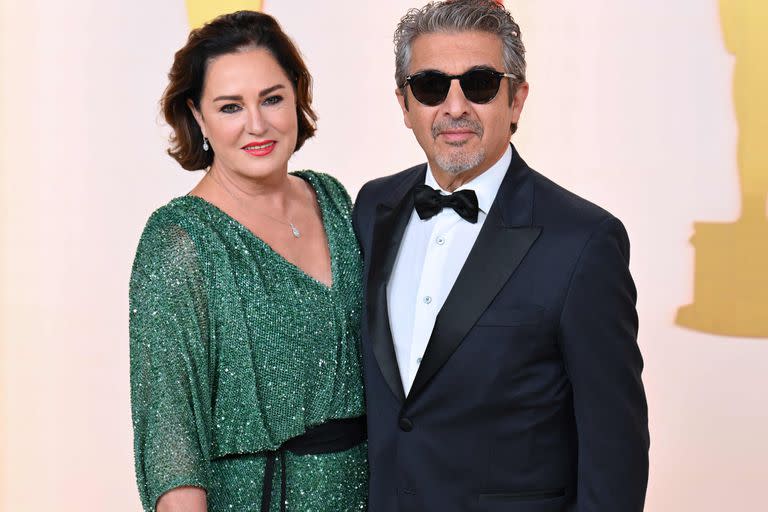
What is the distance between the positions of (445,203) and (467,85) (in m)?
0.24

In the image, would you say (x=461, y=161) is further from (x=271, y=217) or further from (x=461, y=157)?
(x=271, y=217)

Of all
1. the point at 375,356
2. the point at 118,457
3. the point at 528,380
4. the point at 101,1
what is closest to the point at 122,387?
the point at 118,457

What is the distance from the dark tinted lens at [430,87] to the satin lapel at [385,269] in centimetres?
22

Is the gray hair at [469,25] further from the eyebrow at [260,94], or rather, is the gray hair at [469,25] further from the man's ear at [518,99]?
the eyebrow at [260,94]

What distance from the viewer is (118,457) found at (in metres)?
4.02

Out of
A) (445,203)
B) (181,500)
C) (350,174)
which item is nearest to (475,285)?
(445,203)

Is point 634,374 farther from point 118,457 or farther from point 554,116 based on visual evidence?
point 118,457

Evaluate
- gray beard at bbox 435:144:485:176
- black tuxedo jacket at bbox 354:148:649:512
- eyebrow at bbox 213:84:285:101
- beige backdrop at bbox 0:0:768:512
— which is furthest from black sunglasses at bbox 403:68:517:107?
beige backdrop at bbox 0:0:768:512

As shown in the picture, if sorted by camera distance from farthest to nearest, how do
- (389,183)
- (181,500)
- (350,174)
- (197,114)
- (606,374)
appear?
(350,174) → (389,183) → (197,114) → (181,500) → (606,374)

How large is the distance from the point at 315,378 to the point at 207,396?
23 centimetres

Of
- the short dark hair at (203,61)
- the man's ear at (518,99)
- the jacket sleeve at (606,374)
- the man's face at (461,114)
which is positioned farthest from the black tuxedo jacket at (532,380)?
the short dark hair at (203,61)

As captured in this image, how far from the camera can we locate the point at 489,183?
7.13 feet

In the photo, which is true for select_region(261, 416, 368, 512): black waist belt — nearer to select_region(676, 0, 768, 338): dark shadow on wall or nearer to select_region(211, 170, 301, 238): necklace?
select_region(211, 170, 301, 238): necklace

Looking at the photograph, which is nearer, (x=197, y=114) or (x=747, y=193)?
(x=197, y=114)
